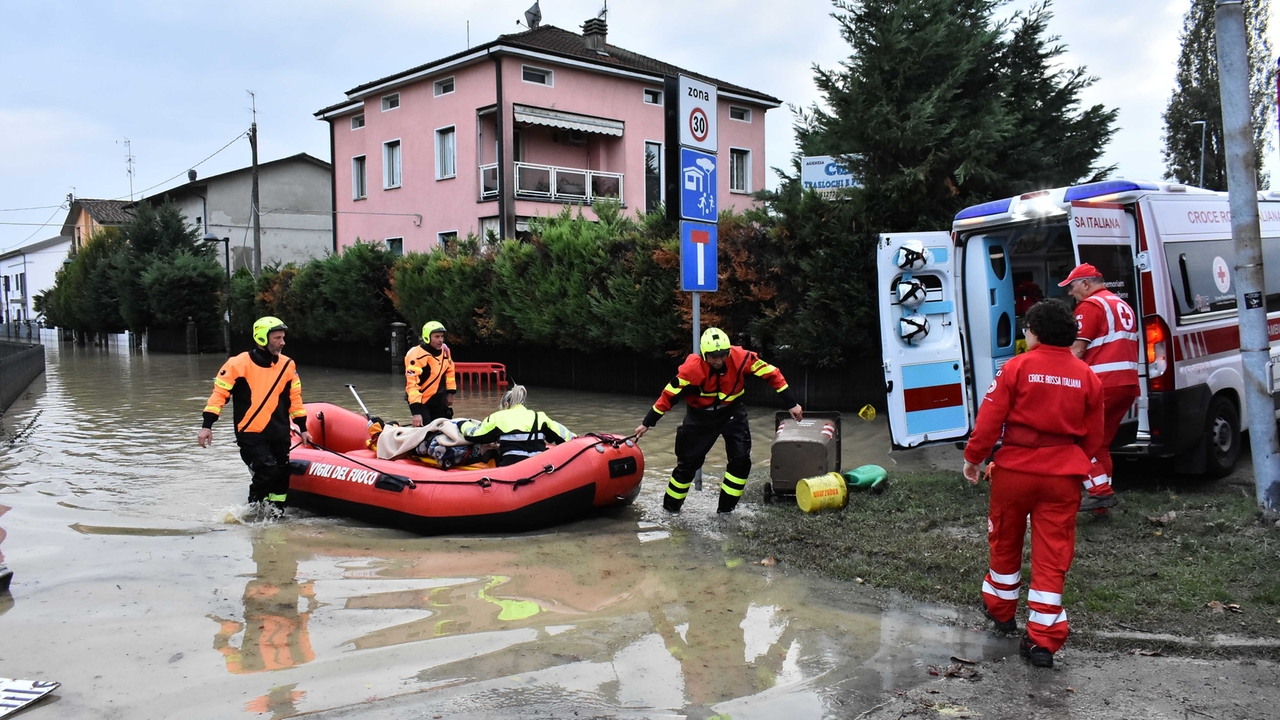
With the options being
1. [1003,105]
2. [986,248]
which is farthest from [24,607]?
[1003,105]

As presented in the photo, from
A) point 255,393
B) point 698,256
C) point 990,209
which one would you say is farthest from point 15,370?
point 990,209

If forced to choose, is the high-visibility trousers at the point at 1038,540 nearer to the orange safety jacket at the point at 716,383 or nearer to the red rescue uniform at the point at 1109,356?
the red rescue uniform at the point at 1109,356

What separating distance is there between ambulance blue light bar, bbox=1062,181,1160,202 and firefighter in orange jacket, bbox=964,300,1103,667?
310 centimetres

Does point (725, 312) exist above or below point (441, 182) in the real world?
below

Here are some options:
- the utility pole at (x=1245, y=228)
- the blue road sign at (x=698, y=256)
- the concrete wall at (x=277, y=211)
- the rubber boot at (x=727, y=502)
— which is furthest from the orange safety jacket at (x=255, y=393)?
the concrete wall at (x=277, y=211)

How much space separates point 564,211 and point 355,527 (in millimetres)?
11968

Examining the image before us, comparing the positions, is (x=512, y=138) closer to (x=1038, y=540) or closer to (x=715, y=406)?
(x=715, y=406)

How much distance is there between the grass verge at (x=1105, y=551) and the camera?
4910 millimetres

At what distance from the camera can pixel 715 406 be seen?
25.0 feet

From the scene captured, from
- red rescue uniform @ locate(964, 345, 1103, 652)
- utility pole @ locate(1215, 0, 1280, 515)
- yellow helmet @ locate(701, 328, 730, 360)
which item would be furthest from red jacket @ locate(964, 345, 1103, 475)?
yellow helmet @ locate(701, 328, 730, 360)

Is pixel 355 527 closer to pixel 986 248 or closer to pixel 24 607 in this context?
pixel 24 607

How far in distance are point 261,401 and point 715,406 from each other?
12.4 ft

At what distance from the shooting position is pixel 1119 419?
6711 millimetres

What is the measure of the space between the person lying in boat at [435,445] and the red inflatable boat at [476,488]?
0.11 m
